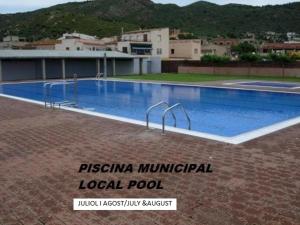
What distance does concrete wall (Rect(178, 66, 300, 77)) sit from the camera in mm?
30767

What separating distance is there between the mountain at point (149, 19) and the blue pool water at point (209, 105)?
64.6 meters

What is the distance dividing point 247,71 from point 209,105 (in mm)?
18024

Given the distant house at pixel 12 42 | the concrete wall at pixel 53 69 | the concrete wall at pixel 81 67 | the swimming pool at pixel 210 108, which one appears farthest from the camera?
the distant house at pixel 12 42

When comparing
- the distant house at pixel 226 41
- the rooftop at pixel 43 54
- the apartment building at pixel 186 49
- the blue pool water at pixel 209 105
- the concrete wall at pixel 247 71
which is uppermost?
the distant house at pixel 226 41

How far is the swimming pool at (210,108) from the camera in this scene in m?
11.2

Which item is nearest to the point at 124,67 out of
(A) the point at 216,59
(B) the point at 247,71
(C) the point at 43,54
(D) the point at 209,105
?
(C) the point at 43,54

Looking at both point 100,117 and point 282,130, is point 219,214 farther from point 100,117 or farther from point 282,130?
point 100,117

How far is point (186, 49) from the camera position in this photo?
63.1 metres

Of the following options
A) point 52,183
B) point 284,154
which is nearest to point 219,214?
point 52,183

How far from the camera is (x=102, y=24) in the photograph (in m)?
87.9

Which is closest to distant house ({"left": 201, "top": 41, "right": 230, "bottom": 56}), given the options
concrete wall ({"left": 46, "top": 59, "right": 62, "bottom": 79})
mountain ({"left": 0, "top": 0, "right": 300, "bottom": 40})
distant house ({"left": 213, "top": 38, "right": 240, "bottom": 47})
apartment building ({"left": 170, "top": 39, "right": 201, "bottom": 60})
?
distant house ({"left": 213, "top": 38, "right": 240, "bottom": 47})

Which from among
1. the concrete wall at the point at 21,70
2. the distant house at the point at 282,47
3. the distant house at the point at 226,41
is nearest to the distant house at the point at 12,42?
the concrete wall at the point at 21,70

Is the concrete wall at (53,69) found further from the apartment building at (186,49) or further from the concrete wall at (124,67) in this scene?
the apartment building at (186,49)

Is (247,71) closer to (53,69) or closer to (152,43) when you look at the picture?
(53,69)
